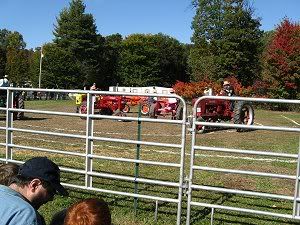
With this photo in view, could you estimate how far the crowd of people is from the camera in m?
2.86

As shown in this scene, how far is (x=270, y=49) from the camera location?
48.1 m

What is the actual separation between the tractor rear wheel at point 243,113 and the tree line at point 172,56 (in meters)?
30.1

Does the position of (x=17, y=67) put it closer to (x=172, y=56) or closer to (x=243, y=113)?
(x=172, y=56)

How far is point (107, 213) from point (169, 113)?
19.6 metres

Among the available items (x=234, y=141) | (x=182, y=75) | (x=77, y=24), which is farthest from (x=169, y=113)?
(x=182, y=75)

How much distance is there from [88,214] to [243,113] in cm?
1568

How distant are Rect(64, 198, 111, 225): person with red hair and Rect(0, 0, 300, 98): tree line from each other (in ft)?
150

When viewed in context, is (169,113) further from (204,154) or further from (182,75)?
(182,75)

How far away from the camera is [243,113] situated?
18.0 meters

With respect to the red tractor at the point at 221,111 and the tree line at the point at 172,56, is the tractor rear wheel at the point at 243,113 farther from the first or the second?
the tree line at the point at 172,56

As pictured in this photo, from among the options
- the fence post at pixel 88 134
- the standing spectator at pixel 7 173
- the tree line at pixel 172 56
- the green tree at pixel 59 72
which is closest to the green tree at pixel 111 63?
the tree line at pixel 172 56

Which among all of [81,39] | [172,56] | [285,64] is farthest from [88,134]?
[172,56]

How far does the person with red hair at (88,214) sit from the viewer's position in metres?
2.81

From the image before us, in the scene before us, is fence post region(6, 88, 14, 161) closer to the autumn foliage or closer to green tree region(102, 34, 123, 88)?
the autumn foliage
